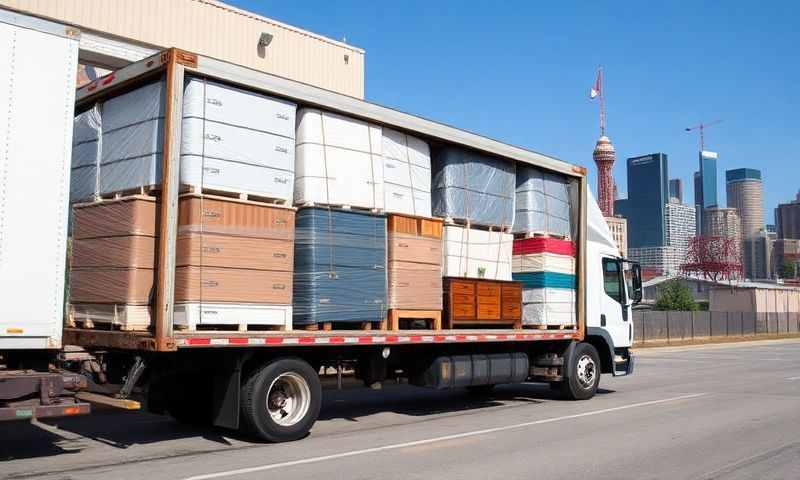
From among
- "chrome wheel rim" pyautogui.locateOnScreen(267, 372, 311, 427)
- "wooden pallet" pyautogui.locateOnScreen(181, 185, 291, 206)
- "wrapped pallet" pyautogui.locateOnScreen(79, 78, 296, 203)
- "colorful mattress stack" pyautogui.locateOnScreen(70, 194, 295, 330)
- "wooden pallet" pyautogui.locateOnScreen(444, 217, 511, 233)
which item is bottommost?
"chrome wheel rim" pyautogui.locateOnScreen(267, 372, 311, 427)

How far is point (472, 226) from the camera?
12617mm

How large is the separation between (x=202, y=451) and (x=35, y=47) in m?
4.65

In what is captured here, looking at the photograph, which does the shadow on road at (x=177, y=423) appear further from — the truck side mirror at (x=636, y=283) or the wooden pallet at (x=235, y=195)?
the wooden pallet at (x=235, y=195)

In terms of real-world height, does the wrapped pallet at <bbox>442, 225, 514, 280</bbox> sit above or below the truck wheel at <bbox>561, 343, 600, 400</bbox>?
above

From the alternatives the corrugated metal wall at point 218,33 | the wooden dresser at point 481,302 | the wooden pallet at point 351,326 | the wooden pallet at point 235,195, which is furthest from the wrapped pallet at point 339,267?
the corrugated metal wall at point 218,33

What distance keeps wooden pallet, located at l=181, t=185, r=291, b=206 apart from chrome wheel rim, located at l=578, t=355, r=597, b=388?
7110mm

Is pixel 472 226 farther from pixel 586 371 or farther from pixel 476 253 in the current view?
pixel 586 371

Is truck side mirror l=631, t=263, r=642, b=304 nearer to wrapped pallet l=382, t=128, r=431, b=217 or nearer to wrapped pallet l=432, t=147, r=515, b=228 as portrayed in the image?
wrapped pallet l=432, t=147, r=515, b=228

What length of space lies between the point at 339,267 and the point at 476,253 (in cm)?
316

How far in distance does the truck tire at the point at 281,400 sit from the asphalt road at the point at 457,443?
0.69ft

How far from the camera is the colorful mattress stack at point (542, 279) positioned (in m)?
13.4

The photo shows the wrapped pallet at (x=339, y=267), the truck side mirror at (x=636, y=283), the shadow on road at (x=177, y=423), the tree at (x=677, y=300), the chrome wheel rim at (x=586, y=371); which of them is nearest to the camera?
the shadow on road at (x=177, y=423)

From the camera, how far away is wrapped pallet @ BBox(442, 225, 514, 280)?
464 inches

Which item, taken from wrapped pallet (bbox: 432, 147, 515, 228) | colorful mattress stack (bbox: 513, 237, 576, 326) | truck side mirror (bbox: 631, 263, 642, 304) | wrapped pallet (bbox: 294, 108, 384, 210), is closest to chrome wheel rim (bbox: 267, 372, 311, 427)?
wrapped pallet (bbox: 294, 108, 384, 210)
